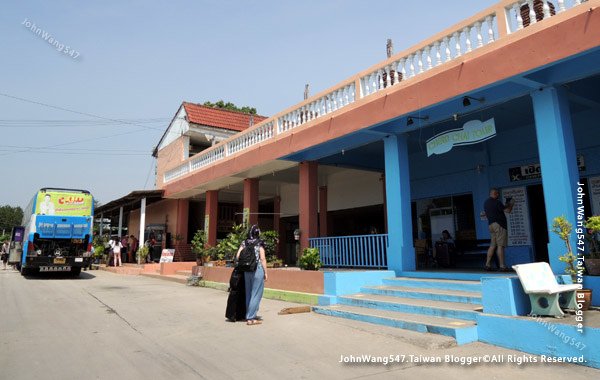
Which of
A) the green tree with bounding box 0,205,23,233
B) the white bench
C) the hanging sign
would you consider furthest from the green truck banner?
the green tree with bounding box 0,205,23,233

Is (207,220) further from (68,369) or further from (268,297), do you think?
(68,369)

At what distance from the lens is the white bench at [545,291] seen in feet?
14.9

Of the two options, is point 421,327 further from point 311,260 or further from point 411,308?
point 311,260

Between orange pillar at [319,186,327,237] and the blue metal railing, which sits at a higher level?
orange pillar at [319,186,327,237]

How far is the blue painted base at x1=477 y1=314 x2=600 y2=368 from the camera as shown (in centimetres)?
392

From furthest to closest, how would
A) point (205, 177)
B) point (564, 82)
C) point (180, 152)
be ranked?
point (180, 152) → point (205, 177) → point (564, 82)

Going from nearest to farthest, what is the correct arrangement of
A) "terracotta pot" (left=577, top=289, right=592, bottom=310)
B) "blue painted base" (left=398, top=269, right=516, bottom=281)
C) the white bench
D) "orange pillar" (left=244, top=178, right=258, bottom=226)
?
1. the white bench
2. "terracotta pot" (left=577, top=289, right=592, bottom=310)
3. "blue painted base" (left=398, top=269, right=516, bottom=281)
4. "orange pillar" (left=244, top=178, right=258, bottom=226)

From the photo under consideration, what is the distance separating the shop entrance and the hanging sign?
0.10m

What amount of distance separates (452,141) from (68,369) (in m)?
6.65

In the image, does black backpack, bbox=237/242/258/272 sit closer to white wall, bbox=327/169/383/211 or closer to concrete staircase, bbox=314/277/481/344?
concrete staircase, bbox=314/277/481/344

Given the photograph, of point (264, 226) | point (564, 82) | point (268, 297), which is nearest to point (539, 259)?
point (564, 82)

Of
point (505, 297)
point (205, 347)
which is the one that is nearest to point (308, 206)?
point (205, 347)

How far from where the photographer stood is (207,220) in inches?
607

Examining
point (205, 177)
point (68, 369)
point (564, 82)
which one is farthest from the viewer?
point (205, 177)
